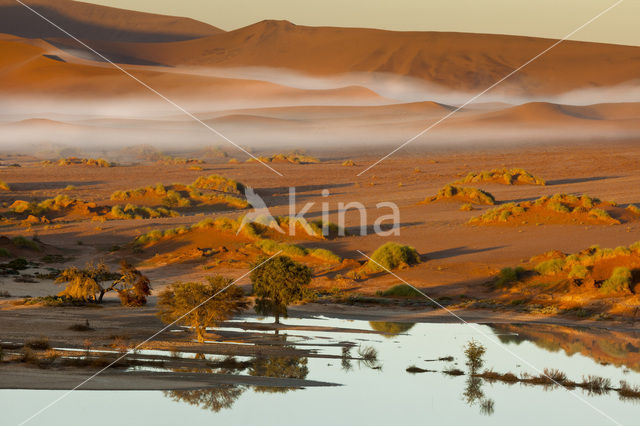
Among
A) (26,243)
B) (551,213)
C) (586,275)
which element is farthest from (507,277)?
(26,243)

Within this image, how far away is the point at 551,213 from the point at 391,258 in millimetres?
16815

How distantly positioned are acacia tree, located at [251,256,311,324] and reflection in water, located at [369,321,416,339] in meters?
2.89

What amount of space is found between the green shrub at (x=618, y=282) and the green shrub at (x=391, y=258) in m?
10.4

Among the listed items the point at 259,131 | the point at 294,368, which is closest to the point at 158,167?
the point at 259,131

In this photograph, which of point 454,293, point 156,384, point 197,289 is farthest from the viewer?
point 454,293

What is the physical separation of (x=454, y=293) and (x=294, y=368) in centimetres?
1800

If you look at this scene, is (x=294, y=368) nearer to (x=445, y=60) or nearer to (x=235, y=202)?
(x=235, y=202)

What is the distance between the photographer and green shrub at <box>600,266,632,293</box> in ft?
124

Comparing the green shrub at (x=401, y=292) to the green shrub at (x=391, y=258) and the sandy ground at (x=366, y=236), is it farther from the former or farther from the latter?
the green shrub at (x=391, y=258)

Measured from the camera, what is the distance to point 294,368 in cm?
2380

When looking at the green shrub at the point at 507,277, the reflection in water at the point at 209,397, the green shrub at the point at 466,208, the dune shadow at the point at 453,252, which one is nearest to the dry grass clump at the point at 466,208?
the green shrub at the point at 466,208

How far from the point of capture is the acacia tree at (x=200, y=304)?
93.3 feet

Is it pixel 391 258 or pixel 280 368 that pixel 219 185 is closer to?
pixel 391 258

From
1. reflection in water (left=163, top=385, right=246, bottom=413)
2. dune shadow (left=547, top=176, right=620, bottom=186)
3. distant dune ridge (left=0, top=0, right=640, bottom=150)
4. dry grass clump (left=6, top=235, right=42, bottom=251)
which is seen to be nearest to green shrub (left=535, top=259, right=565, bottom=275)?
reflection in water (left=163, top=385, right=246, bottom=413)
